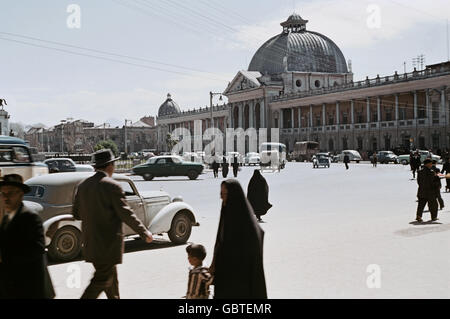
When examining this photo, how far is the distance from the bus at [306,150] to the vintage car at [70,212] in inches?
2733

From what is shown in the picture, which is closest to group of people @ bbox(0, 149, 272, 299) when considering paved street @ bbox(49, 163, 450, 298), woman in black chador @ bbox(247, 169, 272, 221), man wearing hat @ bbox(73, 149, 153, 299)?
man wearing hat @ bbox(73, 149, 153, 299)

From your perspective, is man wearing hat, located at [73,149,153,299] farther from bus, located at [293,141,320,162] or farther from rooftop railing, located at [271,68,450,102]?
bus, located at [293,141,320,162]

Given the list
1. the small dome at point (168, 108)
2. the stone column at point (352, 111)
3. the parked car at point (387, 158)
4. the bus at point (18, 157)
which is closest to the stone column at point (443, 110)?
the parked car at point (387, 158)

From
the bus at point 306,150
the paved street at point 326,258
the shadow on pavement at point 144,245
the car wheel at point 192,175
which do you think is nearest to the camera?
the paved street at point 326,258

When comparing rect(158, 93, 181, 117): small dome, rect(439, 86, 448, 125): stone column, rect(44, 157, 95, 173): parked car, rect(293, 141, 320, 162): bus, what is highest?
rect(158, 93, 181, 117): small dome

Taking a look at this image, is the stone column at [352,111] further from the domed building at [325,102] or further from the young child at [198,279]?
the young child at [198,279]

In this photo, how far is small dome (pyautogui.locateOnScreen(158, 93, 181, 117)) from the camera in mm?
155750

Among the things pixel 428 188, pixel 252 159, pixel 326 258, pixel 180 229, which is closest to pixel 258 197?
pixel 180 229

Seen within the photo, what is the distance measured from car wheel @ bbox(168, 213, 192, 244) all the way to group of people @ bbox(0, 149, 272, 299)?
5091 mm

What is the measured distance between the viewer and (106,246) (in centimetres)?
628

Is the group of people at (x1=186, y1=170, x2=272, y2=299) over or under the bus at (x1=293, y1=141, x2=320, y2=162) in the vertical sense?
under

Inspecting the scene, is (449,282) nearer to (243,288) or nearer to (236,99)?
(243,288)

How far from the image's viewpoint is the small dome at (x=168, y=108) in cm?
15575

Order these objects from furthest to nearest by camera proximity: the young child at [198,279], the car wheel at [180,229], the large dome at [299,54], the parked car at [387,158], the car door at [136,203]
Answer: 1. the large dome at [299,54]
2. the parked car at [387,158]
3. the car wheel at [180,229]
4. the car door at [136,203]
5. the young child at [198,279]
